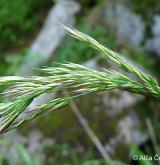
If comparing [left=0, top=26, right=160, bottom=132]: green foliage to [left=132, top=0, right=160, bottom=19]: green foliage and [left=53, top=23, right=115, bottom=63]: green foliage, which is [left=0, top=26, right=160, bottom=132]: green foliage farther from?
[left=132, top=0, right=160, bottom=19]: green foliage

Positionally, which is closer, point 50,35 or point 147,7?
point 147,7

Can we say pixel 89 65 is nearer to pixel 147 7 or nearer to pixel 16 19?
pixel 147 7

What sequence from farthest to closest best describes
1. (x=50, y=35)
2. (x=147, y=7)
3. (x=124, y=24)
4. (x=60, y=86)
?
(x=50, y=35)
(x=124, y=24)
(x=147, y=7)
(x=60, y=86)

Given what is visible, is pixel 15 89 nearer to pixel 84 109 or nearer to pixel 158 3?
pixel 84 109

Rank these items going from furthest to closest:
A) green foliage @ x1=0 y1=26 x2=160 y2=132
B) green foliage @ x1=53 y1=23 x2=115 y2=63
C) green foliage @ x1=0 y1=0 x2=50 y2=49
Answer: green foliage @ x1=0 y1=0 x2=50 y2=49, green foliage @ x1=53 y1=23 x2=115 y2=63, green foliage @ x1=0 y1=26 x2=160 y2=132

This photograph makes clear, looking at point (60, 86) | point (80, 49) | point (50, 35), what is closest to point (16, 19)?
point (50, 35)

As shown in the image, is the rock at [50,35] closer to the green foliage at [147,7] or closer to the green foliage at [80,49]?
the green foliage at [80,49]

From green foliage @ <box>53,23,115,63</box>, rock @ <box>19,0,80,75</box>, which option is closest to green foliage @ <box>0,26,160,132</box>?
green foliage @ <box>53,23,115,63</box>
